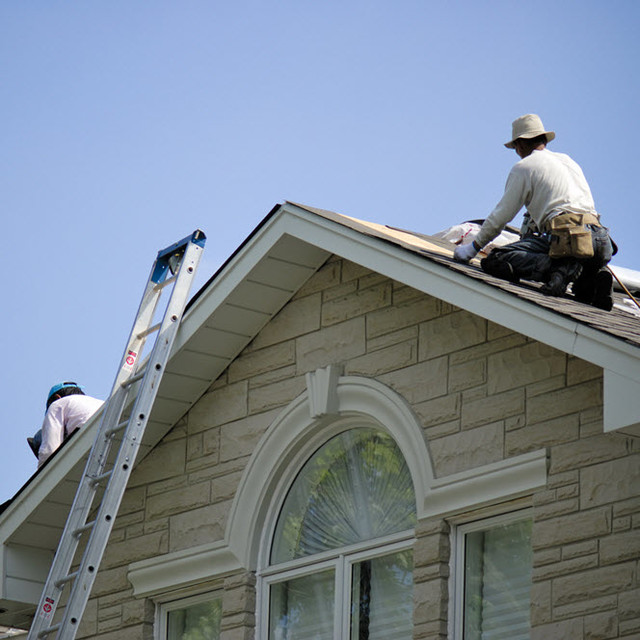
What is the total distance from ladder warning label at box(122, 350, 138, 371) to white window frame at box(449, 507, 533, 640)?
9.37ft

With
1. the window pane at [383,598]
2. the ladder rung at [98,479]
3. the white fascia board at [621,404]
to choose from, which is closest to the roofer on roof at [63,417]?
the ladder rung at [98,479]

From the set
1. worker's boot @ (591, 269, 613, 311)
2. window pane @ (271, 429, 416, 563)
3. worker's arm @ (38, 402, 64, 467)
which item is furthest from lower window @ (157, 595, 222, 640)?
worker's boot @ (591, 269, 613, 311)

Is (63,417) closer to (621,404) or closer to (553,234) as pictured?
(553,234)

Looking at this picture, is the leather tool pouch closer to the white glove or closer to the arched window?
the white glove

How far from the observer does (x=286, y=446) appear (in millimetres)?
9312

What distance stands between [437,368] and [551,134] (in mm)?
1576

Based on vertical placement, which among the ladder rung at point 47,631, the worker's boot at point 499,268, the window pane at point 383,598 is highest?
the worker's boot at point 499,268

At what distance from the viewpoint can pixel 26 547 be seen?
34.4 ft

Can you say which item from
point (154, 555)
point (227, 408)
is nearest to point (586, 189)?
point (227, 408)

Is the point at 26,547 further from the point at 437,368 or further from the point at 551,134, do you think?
the point at 551,134

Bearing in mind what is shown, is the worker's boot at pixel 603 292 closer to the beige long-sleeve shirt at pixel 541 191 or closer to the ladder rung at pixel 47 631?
the beige long-sleeve shirt at pixel 541 191

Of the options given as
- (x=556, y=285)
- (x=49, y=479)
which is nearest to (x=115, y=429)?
(x=49, y=479)

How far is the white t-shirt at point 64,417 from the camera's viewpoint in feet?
36.9

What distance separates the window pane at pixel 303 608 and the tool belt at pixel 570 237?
250 cm
